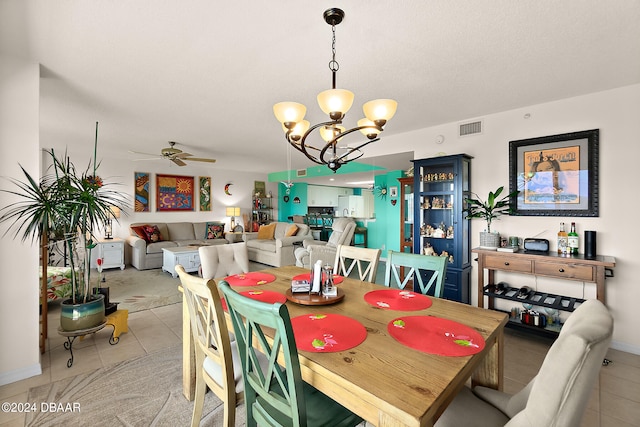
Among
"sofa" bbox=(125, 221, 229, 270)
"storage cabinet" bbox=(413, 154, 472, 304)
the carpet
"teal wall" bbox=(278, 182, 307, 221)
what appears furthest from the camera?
"teal wall" bbox=(278, 182, 307, 221)

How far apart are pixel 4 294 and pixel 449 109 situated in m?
4.37

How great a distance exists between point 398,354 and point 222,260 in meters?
1.77


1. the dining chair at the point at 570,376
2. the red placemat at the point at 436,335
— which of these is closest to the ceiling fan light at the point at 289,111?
the red placemat at the point at 436,335

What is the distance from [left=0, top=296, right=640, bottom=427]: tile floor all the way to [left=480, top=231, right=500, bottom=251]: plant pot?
3.08 feet

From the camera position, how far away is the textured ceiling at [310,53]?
1.70 metres

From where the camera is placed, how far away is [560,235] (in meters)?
2.95

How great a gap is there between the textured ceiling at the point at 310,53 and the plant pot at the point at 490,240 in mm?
1408

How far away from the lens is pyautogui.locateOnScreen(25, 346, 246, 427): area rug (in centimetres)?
181

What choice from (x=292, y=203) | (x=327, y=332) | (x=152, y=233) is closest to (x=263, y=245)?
(x=152, y=233)

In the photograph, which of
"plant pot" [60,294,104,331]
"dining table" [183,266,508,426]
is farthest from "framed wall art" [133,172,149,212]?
"dining table" [183,266,508,426]

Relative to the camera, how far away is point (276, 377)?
3.67 ft

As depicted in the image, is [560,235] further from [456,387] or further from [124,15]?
[124,15]

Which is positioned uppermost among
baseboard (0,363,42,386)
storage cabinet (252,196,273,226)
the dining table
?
storage cabinet (252,196,273,226)

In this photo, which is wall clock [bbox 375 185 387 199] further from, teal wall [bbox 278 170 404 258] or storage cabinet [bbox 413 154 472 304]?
storage cabinet [bbox 413 154 472 304]
